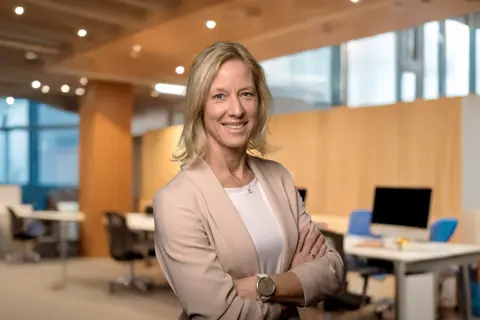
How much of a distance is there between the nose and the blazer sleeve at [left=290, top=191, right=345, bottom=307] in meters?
0.42

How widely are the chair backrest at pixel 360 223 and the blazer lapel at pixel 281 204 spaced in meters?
5.44

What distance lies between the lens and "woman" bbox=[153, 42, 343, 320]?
1.64m

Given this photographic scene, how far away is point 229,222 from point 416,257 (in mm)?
3191

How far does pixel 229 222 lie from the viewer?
1.70 m

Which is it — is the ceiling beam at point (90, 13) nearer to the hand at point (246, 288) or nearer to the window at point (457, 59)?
the window at point (457, 59)

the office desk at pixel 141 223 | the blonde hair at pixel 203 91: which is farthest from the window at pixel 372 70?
the blonde hair at pixel 203 91

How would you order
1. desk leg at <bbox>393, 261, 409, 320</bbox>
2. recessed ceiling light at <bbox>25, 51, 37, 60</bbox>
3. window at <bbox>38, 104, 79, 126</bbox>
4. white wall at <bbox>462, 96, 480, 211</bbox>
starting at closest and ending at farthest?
desk leg at <bbox>393, 261, 409, 320</bbox> < white wall at <bbox>462, 96, 480, 211</bbox> < recessed ceiling light at <bbox>25, 51, 37, 60</bbox> < window at <bbox>38, 104, 79, 126</bbox>

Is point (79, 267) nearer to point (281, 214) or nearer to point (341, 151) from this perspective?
point (341, 151)

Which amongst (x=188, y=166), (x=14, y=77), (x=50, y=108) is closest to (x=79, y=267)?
(x=14, y=77)

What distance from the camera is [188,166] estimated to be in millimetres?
1798

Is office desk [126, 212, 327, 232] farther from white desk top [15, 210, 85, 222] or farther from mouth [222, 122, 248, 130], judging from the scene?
mouth [222, 122, 248, 130]

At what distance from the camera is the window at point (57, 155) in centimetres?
1335

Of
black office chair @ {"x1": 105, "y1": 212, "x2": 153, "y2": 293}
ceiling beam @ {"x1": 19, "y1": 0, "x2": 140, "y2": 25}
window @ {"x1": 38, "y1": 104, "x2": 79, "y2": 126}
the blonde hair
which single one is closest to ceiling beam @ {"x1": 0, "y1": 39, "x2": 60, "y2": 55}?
ceiling beam @ {"x1": 19, "y1": 0, "x2": 140, "y2": 25}

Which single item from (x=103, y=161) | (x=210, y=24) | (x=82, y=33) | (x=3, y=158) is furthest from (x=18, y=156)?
(x=210, y=24)
